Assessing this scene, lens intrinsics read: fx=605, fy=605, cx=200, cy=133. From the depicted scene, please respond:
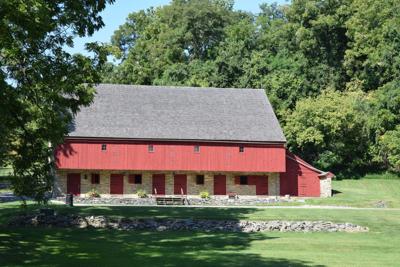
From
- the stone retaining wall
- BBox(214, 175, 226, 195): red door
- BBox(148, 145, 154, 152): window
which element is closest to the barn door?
BBox(214, 175, 226, 195): red door

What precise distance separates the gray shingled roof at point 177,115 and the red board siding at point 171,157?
74 centimetres

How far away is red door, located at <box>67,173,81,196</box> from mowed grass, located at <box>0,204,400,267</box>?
1327 centimetres

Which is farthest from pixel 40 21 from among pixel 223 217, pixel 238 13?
pixel 238 13

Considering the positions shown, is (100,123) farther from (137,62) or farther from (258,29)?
(258,29)

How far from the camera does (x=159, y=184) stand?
5019cm

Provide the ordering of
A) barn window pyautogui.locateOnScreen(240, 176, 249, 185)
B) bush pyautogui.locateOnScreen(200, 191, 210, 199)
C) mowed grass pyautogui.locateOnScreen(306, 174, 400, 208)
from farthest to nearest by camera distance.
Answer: barn window pyautogui.locateOnScreen(240, 176, 249, 185) → bush pyautogui.locateOnScreen(200, 191, 210, 199) → mowed grass pyautogui.locateOnScreen(306, 174, 400, 208)

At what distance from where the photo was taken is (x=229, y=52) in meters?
73.4

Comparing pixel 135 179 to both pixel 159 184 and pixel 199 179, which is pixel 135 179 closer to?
pixel 159 184

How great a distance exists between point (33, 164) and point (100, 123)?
27898 mm

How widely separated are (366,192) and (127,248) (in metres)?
32.9

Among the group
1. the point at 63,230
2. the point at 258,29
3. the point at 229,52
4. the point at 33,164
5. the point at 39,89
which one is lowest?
the point at 63,230

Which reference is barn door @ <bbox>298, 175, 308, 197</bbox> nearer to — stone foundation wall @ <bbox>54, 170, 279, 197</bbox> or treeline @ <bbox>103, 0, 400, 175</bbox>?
stone foundation wall @ <bbox>54, 170, 279, 197</bbox>

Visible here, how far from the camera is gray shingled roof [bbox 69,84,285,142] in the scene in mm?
50000

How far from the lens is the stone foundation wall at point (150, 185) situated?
4916 centimetres
